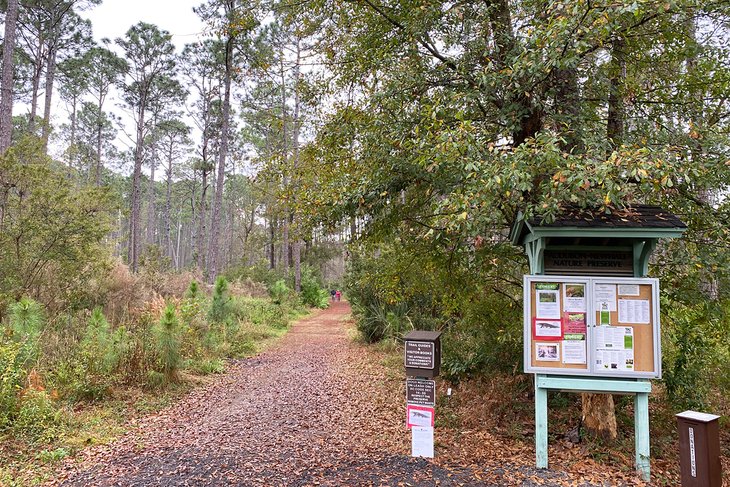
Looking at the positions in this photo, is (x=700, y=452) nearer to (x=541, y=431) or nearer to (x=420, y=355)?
(x=541, y=431)

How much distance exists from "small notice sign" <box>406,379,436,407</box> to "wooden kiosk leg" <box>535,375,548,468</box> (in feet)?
3.32

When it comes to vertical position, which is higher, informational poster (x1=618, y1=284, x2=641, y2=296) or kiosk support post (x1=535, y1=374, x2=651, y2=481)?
informational poster (x1=618, y1=284, x2=641, y2=296)

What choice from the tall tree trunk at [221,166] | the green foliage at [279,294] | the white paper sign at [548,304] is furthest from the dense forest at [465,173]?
the green foliage at [279,294]

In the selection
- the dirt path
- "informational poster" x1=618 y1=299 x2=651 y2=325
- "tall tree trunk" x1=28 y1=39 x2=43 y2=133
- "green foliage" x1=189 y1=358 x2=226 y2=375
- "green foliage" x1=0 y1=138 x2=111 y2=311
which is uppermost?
"tall tree trunk" x1=28 y1=39 x2=43 y2=133

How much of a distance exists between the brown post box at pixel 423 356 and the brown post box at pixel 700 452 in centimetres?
216

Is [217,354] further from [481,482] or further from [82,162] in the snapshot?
[82,162]

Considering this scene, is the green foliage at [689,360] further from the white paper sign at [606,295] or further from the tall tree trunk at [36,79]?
the tall tree trunk at [36,79]

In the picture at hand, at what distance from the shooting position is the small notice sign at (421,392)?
4.34 metres

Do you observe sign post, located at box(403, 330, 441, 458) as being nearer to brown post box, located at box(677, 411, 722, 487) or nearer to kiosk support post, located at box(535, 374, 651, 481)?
kiosk support post, located at box(535, 374, 651, 481)

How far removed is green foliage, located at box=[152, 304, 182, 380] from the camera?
6676 millimetres

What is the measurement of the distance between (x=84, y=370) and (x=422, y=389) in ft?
15.9

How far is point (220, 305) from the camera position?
37.0 feet

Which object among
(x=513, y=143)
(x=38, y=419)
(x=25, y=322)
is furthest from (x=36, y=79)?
(x=513, y=143)

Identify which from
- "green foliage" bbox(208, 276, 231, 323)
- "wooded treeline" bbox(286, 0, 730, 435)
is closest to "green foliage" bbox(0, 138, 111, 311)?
"green foliage" bbox(208, 276, 231, 323)
